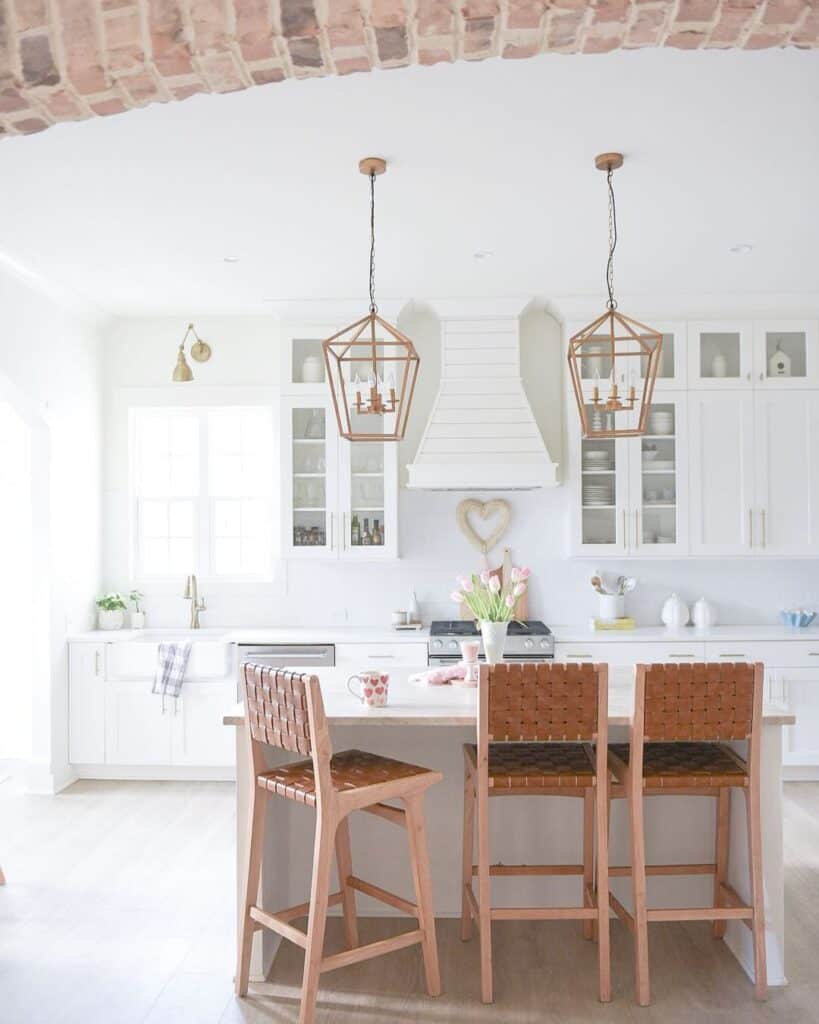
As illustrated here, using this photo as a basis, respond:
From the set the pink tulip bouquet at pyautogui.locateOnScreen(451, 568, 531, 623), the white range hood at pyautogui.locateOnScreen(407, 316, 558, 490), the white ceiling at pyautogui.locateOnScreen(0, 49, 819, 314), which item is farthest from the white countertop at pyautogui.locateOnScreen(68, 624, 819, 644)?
the white ceiling at pyautogui.locateOnScreen(0, 49, 819, 314)

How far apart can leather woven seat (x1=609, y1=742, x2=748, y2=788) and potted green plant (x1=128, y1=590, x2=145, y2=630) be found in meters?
3.63

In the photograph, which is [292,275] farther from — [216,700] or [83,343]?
[216,700]

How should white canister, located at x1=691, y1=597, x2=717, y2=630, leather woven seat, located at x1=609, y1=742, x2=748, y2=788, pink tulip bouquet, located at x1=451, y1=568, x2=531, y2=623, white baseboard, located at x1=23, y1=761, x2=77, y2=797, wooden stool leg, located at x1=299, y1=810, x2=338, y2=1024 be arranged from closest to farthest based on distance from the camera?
wooden stool leg, located at x1=299, y1=810, x2=338, y2=1024, leather woven seat, located at x1=609, y1=742, x2=748, y2=788, pink tulip bouquet, located at x1=451, y1=568, x2=531, y2=623, white baseboard, located at x1=23, y1=761, x2=77, y2=797, white canister, located at x1=691, y1=597, x2=717, y2=630

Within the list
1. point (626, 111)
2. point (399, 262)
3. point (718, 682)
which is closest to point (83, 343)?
point (399, 262)

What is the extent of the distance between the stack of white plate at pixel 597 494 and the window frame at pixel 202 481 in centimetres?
199

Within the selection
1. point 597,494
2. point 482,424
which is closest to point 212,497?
point 482,424

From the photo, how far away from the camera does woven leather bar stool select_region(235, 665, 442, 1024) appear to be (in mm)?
2789

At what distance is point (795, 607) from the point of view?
602 cm

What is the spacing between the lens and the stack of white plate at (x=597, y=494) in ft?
18.9

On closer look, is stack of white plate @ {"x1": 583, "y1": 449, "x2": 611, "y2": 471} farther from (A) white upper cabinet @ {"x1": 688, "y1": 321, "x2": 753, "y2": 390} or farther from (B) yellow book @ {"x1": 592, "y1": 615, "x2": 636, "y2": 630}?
(B) yellow book @ {"x1": 592, "y1": 615, "x2": 636, "y2": 630}

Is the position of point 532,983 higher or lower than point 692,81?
lower

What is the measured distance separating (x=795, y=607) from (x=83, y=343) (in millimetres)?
4812

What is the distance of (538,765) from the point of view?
121 inches

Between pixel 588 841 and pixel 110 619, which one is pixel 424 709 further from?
pixel 110 619
